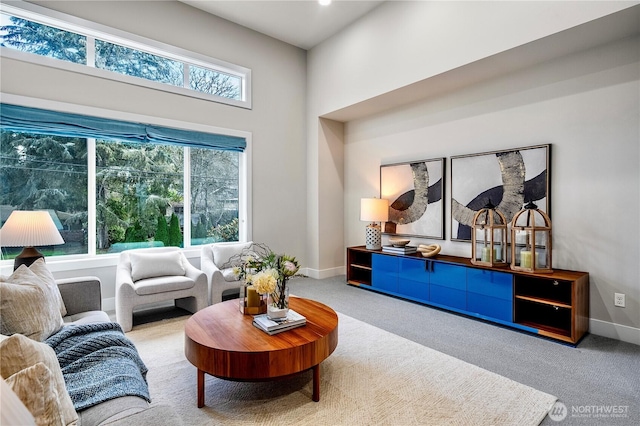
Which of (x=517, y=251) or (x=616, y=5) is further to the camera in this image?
(x=517, y=251)

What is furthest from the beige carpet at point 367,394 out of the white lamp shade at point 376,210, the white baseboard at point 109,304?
the white lamp shade at point 376,210

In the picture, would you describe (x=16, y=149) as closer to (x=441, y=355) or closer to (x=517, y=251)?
(x=441, y=355)

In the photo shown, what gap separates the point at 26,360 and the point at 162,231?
3508 millimetres

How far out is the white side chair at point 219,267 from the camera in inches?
148

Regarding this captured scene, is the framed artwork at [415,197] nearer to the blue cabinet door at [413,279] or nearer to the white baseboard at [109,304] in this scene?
the blue cabinet door at [413,279]

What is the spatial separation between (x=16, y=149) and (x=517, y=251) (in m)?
5.46

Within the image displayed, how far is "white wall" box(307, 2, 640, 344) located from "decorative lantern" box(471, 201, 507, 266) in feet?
0.97

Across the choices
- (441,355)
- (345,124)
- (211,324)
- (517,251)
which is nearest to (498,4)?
(517,251)

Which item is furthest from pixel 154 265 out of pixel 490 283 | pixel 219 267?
pixel 490 283

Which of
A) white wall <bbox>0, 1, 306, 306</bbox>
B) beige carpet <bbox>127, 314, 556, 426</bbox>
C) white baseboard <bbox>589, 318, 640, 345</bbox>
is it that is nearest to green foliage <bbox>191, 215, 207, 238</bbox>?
white wall <bbox>0, 1, 306, 306</bbox>

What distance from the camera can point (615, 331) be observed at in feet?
9.91

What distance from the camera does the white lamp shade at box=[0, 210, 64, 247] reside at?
2674 mm

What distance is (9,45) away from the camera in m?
3.33

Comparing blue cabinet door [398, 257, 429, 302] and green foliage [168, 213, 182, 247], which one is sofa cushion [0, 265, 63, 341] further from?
blue cabinet door [398, 257, 429, 302]
